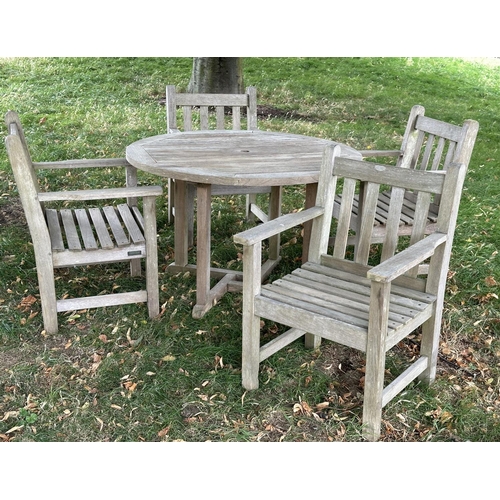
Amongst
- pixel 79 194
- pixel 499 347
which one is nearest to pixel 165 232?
pixel 79 194

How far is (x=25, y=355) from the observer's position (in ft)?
12.3

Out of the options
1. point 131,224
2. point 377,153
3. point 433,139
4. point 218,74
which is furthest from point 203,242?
point 218,74

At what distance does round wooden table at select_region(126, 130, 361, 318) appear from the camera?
375cm

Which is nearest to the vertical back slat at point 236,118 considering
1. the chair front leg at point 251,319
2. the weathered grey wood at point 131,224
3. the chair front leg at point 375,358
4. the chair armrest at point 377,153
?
the chair armrest at point 377,153

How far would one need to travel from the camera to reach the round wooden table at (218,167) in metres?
3.75

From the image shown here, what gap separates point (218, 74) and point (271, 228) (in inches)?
265

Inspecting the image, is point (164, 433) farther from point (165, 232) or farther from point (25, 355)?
point (165, 232)

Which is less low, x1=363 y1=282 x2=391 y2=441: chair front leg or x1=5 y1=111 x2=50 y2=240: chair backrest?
x1=5 y1=111 x2=50 y2=240: chair backrest

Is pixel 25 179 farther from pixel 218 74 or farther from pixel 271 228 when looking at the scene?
pixel 218 74

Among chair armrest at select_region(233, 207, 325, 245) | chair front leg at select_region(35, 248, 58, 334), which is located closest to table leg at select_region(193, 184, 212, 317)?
chair armrest at select_region(233, 207, 325, 245)

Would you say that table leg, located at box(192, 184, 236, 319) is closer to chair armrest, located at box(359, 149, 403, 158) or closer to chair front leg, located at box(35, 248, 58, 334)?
chair front leg, located at box(35, 248, 58, 334)

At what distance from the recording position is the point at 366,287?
131 inches

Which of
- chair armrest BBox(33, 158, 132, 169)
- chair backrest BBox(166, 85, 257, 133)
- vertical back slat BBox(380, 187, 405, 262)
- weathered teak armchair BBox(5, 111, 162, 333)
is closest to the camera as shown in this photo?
vertical back slat BBox(380, 187, 405, 262)

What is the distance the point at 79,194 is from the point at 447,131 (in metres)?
2.33
